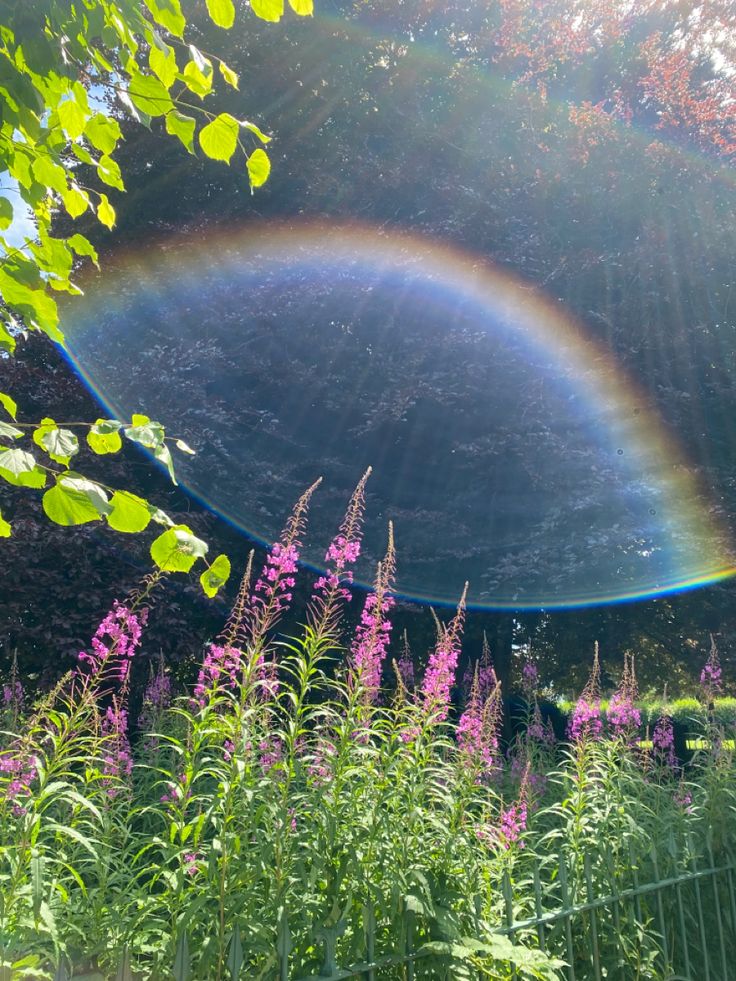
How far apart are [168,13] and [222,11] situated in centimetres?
15

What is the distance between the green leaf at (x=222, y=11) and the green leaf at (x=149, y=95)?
21 centimetres

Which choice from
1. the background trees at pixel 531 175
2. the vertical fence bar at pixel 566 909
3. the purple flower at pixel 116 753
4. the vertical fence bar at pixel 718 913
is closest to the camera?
the vertical fence bar at pixel 566 909

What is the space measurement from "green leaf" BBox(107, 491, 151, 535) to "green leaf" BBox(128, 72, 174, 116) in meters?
0.98

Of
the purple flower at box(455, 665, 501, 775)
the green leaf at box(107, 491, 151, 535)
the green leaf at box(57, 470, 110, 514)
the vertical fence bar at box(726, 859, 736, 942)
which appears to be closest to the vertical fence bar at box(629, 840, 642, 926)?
the purple flower at box(455, 665, 501, 775)

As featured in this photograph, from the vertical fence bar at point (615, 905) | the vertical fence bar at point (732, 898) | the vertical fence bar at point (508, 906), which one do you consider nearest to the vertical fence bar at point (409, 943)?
the vertical fence bar at point (508, 906)

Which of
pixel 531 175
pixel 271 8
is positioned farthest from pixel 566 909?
pixel 531 175

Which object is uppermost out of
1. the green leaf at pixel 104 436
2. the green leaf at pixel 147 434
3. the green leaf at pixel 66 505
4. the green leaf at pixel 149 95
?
the green leaf at pixel 149 95

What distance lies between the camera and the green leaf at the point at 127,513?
1.65 metres

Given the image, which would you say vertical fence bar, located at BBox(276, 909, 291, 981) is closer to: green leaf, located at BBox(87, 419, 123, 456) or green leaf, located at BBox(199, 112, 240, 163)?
green leaf, located at BBox(87, 419, 123, 456)

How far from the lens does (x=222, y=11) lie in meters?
1.94

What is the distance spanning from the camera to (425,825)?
276 centimetres

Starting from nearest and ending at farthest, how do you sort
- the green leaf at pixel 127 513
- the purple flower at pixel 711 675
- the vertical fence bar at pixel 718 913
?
1. the green leaf at pixel 127 513
2. the vertical fence bar at pixel 718 913
3. the purple flower at pixel 711 675

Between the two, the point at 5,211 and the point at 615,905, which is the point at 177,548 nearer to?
the point at 5,211

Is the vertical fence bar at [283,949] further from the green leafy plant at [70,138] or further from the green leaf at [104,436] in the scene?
the green leaf at [104,436]
